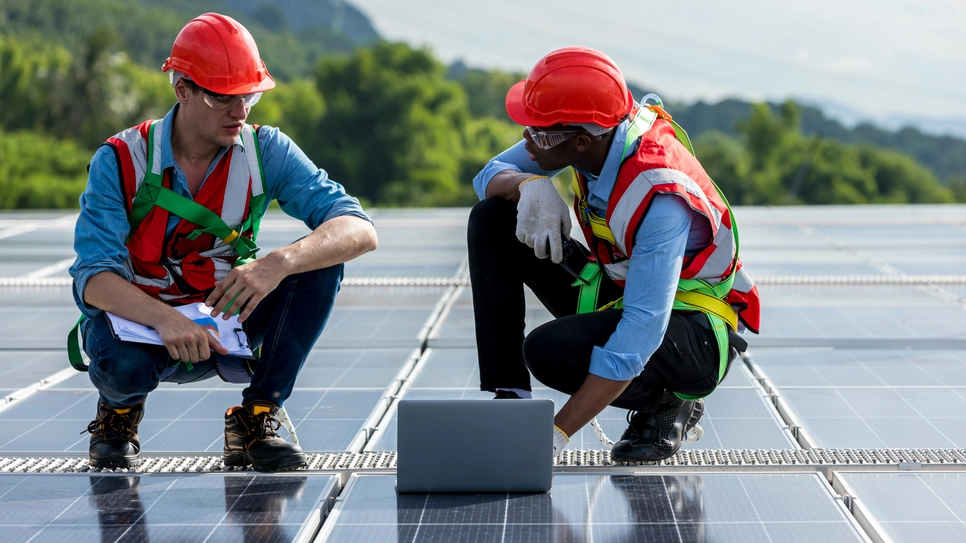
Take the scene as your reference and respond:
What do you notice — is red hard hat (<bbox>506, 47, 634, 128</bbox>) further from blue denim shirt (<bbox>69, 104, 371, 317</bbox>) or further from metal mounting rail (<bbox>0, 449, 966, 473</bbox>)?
metal mounting rail (<bbox>0, 449, 966, 473</bbox>)

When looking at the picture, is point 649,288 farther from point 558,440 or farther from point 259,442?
point 259,442

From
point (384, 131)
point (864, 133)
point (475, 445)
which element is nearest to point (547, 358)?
point (475, 445)

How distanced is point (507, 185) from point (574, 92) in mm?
470

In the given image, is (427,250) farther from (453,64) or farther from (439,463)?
(453,64)

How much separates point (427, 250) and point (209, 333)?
557 centimetres

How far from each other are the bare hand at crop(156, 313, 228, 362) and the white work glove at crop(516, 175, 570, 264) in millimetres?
874

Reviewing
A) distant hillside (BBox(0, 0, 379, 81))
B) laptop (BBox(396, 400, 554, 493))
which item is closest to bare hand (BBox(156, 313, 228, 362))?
laptop (BBox(396, 400, 554, 493))

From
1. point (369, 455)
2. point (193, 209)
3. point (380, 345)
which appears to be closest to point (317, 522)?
point (369, 455)

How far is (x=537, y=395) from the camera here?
363 centimetres

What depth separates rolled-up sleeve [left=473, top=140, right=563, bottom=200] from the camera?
3174 mm

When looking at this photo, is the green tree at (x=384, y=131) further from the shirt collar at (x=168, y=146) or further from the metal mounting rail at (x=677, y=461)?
the metal mounting rail at (x=677, y=461)

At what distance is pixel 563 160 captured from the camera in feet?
Answer: 9.10

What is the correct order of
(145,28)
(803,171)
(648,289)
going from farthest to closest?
(145,28), (803,171), (648,289)

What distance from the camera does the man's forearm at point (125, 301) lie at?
2729mm
